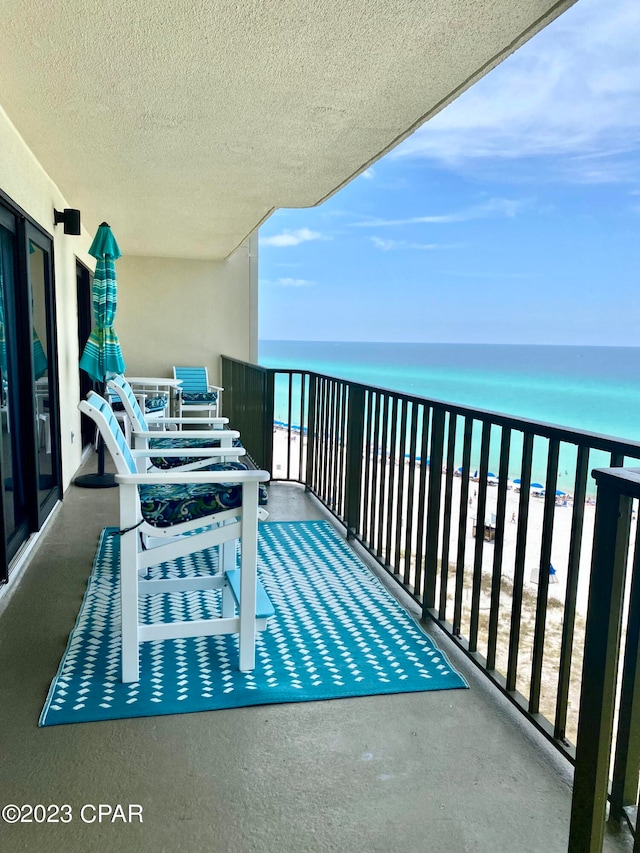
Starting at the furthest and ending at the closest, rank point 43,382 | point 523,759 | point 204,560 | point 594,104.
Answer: point 594,104, point 43,382, point 204,560, point 523,759

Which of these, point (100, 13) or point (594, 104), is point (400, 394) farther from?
point (594, 104)

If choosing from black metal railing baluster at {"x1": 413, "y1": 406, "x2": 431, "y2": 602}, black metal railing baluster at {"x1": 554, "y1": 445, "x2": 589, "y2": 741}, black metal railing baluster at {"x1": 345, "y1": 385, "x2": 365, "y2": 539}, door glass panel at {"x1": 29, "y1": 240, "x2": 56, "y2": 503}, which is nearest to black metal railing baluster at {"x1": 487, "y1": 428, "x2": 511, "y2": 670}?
black metal railing baluster at {"x1": 554, "y1": 445, "x2": 589, "y2": 741}

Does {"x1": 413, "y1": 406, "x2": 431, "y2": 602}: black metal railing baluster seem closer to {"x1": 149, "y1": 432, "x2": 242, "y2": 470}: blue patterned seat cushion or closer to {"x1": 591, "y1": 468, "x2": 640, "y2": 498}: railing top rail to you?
{"x1": 149, "y1": 432, "x2": 242, "y2": 470}: blue patterned seat cushion

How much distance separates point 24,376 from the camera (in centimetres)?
343

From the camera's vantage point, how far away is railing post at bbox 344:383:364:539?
350 cm

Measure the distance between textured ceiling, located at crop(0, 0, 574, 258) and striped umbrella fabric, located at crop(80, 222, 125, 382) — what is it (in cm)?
44

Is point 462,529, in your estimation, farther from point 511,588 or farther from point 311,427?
point 511,588

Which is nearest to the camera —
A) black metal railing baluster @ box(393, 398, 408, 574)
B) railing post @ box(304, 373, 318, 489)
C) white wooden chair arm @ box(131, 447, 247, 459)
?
white wooden chair arm @ box(131, 447, 247, 459)

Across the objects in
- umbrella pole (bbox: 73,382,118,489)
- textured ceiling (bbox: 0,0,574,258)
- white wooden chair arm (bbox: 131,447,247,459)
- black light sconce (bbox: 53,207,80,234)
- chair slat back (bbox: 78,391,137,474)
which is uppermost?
textured ceiling (bbox: 0,0,574,258)

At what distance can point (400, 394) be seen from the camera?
2826mm

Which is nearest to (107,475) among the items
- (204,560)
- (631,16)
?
(204,560)

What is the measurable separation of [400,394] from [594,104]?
48.0 metres

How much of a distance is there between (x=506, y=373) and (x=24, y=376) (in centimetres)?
4767

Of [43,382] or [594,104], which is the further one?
[594,104]
